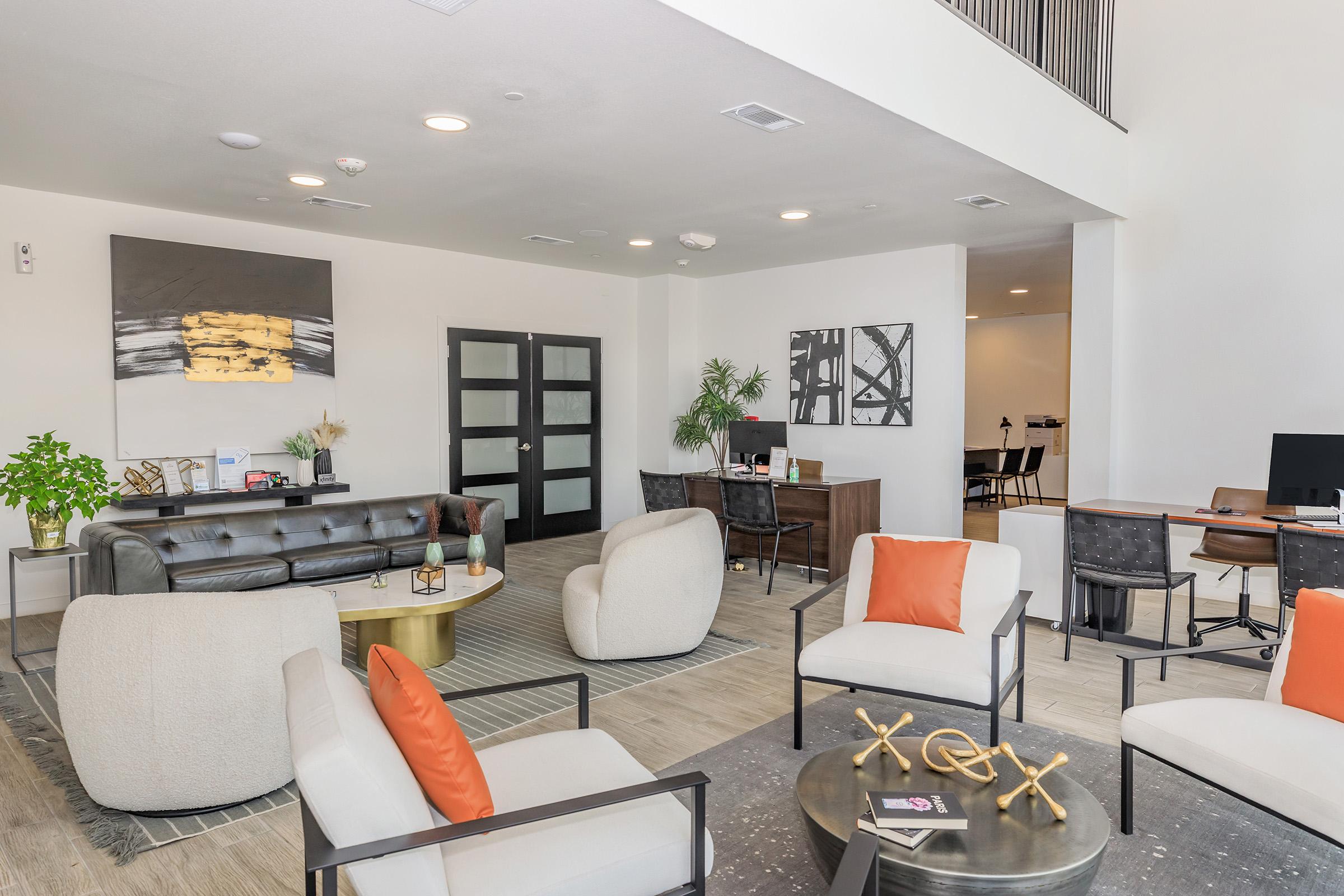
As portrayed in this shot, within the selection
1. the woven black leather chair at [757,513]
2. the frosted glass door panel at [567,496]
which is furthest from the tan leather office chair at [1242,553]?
the frosted glass door panel at [567,496]

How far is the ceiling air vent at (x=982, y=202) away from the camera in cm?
564

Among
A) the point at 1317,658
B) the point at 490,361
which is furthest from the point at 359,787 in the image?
the point at 490,361

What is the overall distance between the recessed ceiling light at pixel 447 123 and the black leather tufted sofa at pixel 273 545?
249cm

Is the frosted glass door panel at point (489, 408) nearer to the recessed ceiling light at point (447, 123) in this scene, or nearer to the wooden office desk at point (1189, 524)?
the recessed ceiling light at point (447, 123)

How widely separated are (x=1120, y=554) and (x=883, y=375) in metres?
3.46

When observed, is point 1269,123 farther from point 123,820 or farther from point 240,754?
point 123,820

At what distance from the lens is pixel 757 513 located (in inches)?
259

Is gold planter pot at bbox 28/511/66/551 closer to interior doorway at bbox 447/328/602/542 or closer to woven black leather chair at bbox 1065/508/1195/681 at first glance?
interior doorway at bbox 447/328/602/542

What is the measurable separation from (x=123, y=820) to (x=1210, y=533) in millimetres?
5695

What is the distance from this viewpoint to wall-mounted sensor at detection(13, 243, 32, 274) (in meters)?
5.52

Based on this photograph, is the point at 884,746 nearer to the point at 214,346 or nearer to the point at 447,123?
the point at 447,123

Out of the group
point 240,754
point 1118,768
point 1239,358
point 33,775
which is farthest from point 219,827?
point 1239,358

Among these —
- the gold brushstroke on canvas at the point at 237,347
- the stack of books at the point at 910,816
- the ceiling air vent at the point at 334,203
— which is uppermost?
the ceiling air vent at the point at 334,203

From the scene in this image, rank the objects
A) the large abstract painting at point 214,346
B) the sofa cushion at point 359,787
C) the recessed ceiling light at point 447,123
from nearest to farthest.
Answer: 1. the sofa cushion at point 359,787
2. the recessed ceiling light at point 447,123
3. the large abstract painting at point 214,346
